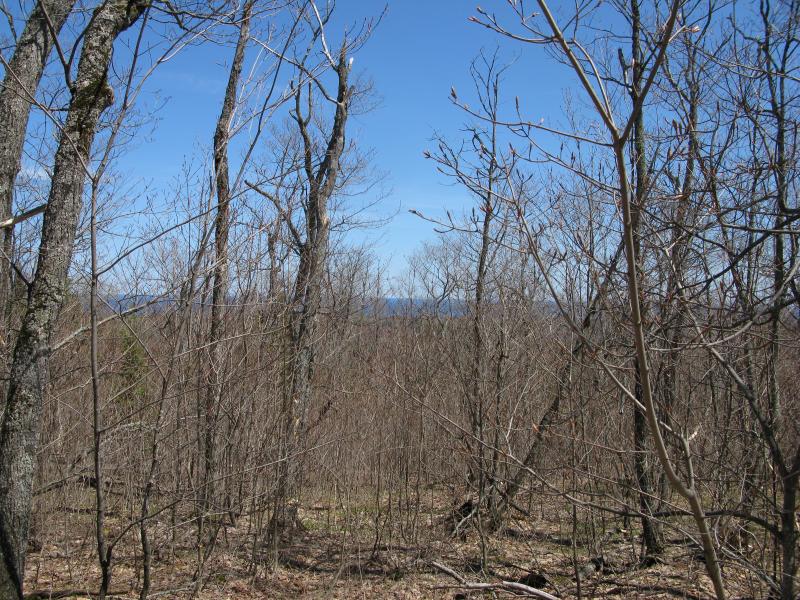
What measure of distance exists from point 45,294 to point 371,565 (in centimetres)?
475

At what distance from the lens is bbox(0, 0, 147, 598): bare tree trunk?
3791mm

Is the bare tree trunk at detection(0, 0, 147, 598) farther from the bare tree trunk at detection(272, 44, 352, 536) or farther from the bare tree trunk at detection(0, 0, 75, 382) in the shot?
the bare tree trunk at detection(272, 44, 352, 536)

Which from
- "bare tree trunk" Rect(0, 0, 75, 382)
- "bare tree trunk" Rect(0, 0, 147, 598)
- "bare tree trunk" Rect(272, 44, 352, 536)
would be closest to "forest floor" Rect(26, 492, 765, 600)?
"bare tree trunk" Rect(272, 44, 352, 536)

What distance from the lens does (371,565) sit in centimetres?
716

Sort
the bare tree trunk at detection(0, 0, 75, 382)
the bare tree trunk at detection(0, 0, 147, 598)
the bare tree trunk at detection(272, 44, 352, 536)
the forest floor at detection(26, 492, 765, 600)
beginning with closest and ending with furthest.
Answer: the bare tree trunk at detection(0, 0, 147, 598) → the bare tree trunk at detection(0, 0, 75, 382) → the forest floor at detection(26, 492, 765, 600) → the bare tree trunk at detection(272, 44, 352, 536)

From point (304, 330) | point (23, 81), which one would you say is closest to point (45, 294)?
point (23, 81)

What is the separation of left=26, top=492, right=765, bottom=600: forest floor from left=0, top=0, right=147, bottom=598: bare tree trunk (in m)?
2.05

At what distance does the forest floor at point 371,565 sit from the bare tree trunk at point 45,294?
2.05m

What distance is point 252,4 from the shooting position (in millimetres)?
4793

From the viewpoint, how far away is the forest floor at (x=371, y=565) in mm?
6062

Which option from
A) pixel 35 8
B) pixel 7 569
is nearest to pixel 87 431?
pixel 7 569

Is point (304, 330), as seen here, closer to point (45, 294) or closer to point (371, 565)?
point (371, 565)

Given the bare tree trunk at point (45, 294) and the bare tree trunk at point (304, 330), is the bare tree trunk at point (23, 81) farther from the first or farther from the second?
the bare tree trunk at point (304, 330)

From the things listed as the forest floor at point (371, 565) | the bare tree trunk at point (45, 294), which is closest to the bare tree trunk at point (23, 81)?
the bare tree trunk at point (45, 294)
